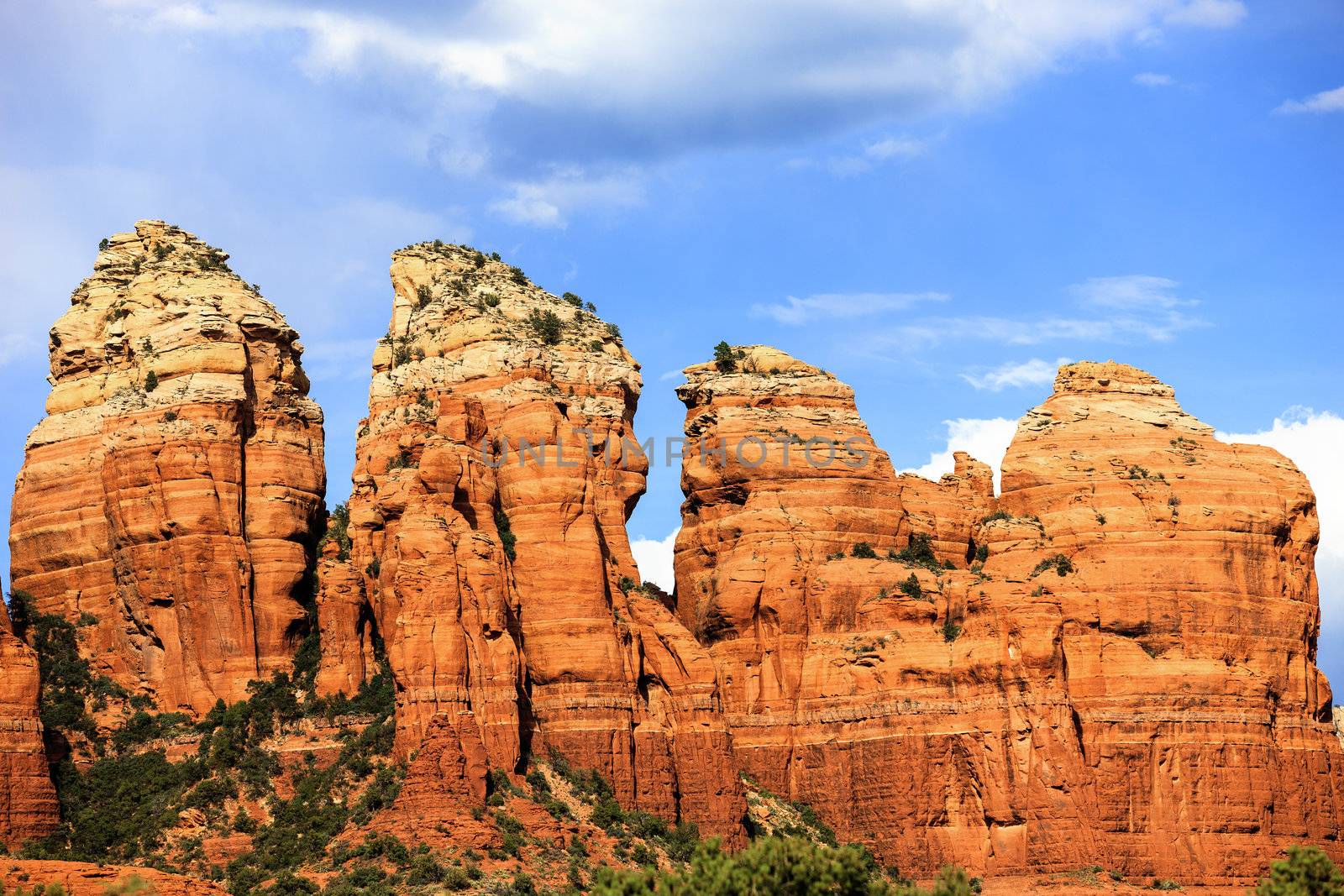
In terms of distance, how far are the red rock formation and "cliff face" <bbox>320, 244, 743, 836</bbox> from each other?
12739 millimetres

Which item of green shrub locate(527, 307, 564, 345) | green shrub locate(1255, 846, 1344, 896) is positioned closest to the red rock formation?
green shrub locate(527, 307, 564, 345)

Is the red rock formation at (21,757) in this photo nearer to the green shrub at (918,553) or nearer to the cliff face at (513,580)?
the cliff face at (513,580)

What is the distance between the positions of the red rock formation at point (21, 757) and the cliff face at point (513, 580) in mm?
12739

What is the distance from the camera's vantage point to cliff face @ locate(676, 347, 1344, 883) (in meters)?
108

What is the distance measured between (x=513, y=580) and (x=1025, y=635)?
21.2 meters

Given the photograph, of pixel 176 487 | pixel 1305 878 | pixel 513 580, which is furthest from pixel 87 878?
pixel 1305 878

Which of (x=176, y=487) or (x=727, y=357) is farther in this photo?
(x=727, y=357)

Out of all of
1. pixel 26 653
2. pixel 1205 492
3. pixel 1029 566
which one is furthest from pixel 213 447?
pixel 1205 492

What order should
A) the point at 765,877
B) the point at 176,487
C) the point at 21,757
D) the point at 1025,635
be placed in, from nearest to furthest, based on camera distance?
the point at 765,877 < the point at 21,757 < the point at 176,487 < the point at 1025,635

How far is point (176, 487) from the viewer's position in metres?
107

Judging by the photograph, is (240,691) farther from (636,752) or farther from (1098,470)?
(1098,470)

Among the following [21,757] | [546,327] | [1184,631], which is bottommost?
[21,757]

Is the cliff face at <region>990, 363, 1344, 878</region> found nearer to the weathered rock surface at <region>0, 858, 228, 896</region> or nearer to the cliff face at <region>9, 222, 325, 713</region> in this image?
the cliff face at <region>9, 222, 325, 713</region>

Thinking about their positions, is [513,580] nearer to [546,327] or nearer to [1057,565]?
[546,327]
